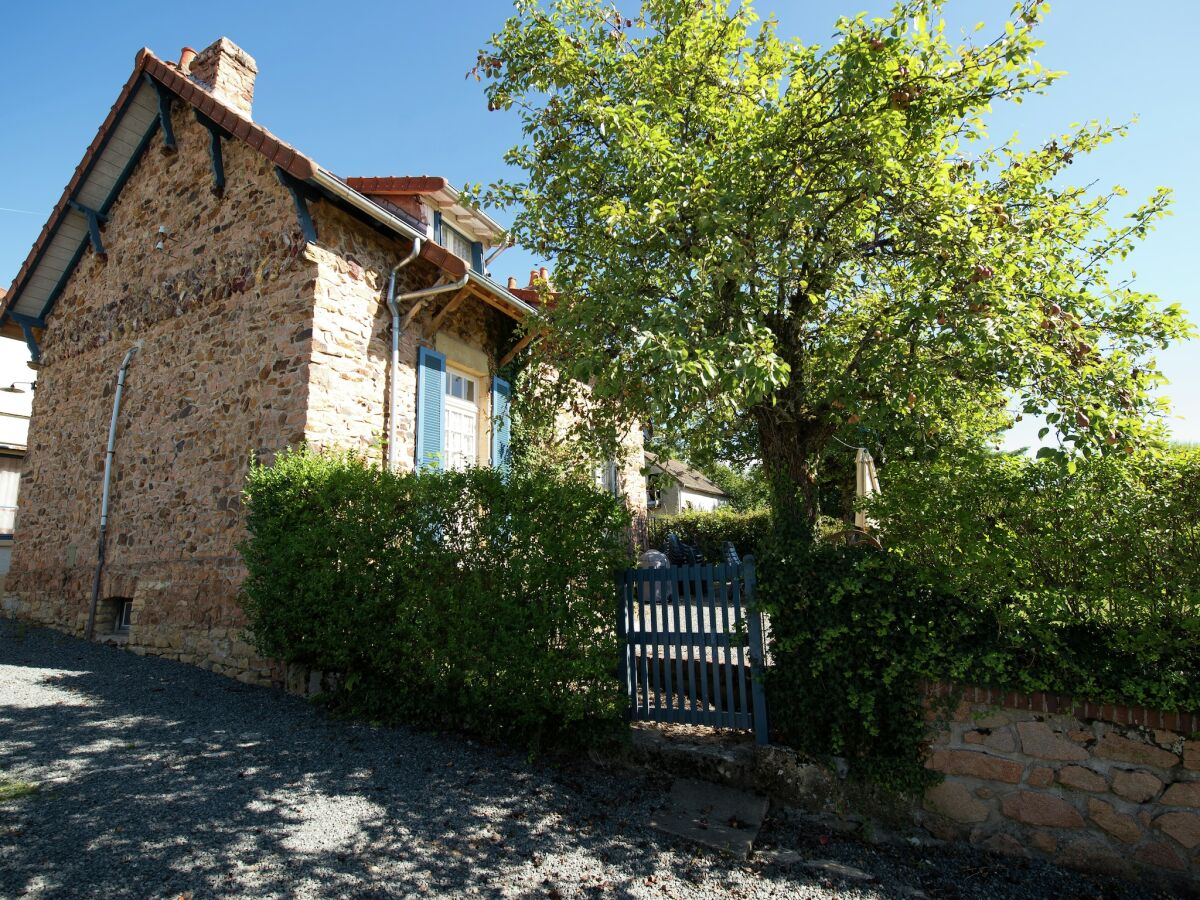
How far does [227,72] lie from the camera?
30.1 feet

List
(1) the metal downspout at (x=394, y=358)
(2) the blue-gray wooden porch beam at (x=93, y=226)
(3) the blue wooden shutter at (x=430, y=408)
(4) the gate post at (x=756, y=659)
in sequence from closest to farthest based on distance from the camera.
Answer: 1. (4) the gate post at (x=756, y=659)
2. (1) the metal downspout at (x=394, y=358)
3. (3) the blue wooden shutter at (x=430, y=408)
4. (2) the blue-gray wooden porch beam at (x=93, y=226)

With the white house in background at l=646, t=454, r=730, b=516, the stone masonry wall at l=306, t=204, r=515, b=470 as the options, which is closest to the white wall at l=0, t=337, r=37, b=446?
the stone masonry wall at l=306, t=204, r=515, b=470

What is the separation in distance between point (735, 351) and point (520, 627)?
2513 mm

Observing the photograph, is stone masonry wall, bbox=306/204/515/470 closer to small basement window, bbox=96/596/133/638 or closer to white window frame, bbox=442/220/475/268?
white window frame, bbox=442/220/475/268

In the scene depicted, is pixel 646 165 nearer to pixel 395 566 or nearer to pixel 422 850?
pixel 395 566

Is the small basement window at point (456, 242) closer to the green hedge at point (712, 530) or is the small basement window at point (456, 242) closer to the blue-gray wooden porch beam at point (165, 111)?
the blue-gray wooden porch beam at point (165, 111)

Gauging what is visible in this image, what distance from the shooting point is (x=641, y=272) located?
5.32 m

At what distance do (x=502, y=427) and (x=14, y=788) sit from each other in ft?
20.2

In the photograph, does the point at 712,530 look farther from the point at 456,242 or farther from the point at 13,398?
the point at 13,398

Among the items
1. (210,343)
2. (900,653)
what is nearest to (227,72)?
(210,343)

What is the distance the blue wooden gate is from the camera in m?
4.66

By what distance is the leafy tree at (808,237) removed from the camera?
14.5ft

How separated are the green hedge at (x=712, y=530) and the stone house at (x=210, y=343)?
9.61 meters

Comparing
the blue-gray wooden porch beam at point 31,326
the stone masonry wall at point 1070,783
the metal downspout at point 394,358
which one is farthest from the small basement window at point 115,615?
the stone masonry wall at point 1070,783
